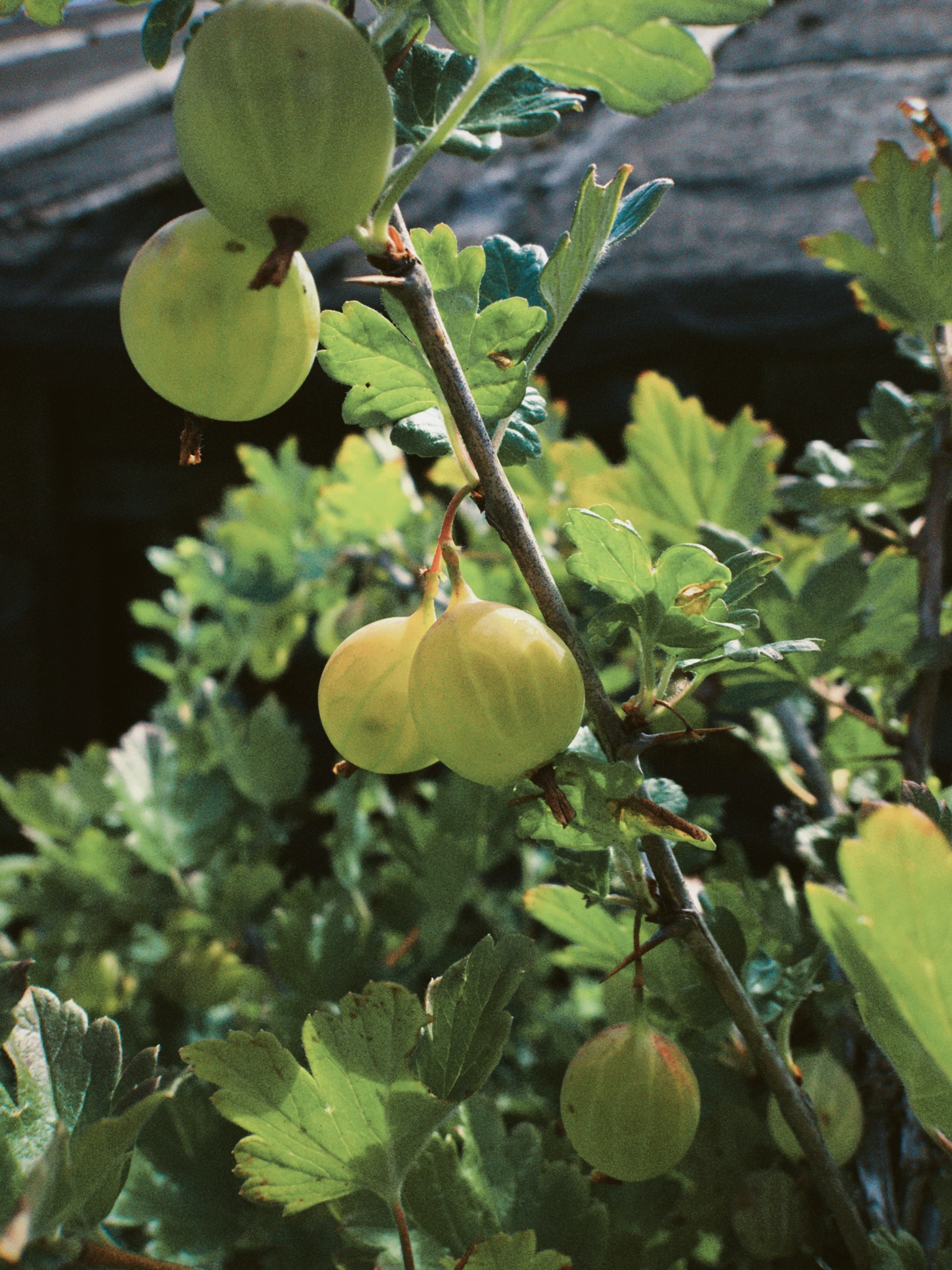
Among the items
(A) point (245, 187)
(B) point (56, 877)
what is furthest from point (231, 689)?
(A) point (245, 187)

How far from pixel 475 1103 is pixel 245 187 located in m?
0.34

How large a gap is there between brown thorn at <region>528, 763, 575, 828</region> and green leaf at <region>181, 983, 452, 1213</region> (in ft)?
0.28

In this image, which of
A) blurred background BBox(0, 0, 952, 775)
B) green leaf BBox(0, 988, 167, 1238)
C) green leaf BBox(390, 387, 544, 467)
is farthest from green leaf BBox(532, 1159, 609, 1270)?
blurred background BBox(0, 0, 952, 775)

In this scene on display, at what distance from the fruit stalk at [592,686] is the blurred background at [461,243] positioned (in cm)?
86

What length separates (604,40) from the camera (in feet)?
0.75

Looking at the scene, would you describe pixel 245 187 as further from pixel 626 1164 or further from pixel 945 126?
pixel 945 126

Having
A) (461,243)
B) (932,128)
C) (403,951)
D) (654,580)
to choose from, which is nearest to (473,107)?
(654,580)

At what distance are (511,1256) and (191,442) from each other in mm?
263

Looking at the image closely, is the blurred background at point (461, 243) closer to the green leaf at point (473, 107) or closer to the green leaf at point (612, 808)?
the green leaf at point (473, 107)

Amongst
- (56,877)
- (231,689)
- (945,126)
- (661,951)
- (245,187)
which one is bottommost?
(231,689)

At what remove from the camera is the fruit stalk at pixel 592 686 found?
254 millimetres

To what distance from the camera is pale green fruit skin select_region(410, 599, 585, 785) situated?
0.76 ft

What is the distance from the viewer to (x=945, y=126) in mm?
529

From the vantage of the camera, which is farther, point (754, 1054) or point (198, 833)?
point (198, 833)
